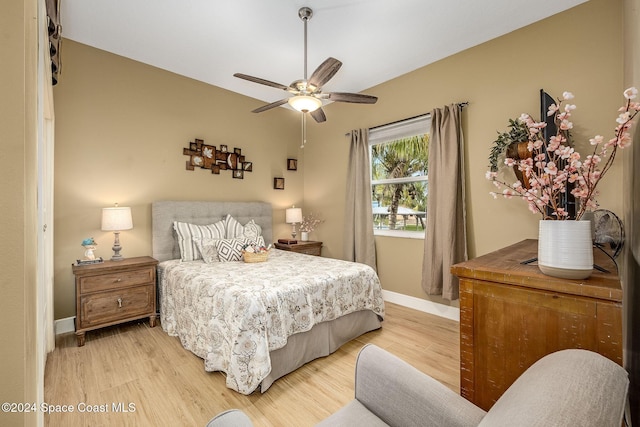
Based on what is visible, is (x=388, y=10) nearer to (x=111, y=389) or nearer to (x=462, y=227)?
(x=462, y=227)

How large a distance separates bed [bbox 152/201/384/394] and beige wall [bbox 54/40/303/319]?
426mm

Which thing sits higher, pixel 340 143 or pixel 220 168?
pixel 340 143

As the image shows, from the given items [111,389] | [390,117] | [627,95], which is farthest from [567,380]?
[390,117]

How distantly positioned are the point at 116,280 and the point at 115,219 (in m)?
0.61

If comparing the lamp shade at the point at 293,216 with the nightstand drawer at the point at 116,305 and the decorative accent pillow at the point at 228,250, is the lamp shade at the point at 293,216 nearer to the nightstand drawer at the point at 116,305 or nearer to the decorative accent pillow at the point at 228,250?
the decorative accent pillow at the point at 228,250

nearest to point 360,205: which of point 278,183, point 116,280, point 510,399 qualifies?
point 278,183

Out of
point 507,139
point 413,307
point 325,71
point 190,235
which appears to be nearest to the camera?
point 325,71

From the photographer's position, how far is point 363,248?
13.0ft

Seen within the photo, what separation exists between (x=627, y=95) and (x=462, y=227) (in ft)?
7.52

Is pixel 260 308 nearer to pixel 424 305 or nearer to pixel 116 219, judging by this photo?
pixel 116 219

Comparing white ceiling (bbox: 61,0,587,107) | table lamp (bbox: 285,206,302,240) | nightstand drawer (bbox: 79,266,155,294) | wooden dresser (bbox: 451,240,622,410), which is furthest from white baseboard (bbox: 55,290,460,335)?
white ceiling (bbox: 61,0,587,107)

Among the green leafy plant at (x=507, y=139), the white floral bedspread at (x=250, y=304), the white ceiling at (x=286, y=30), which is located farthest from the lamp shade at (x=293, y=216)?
the green leafy plant at (x=507, y=139)

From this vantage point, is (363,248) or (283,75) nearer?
(283,75)

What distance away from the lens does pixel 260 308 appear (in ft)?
6.31
